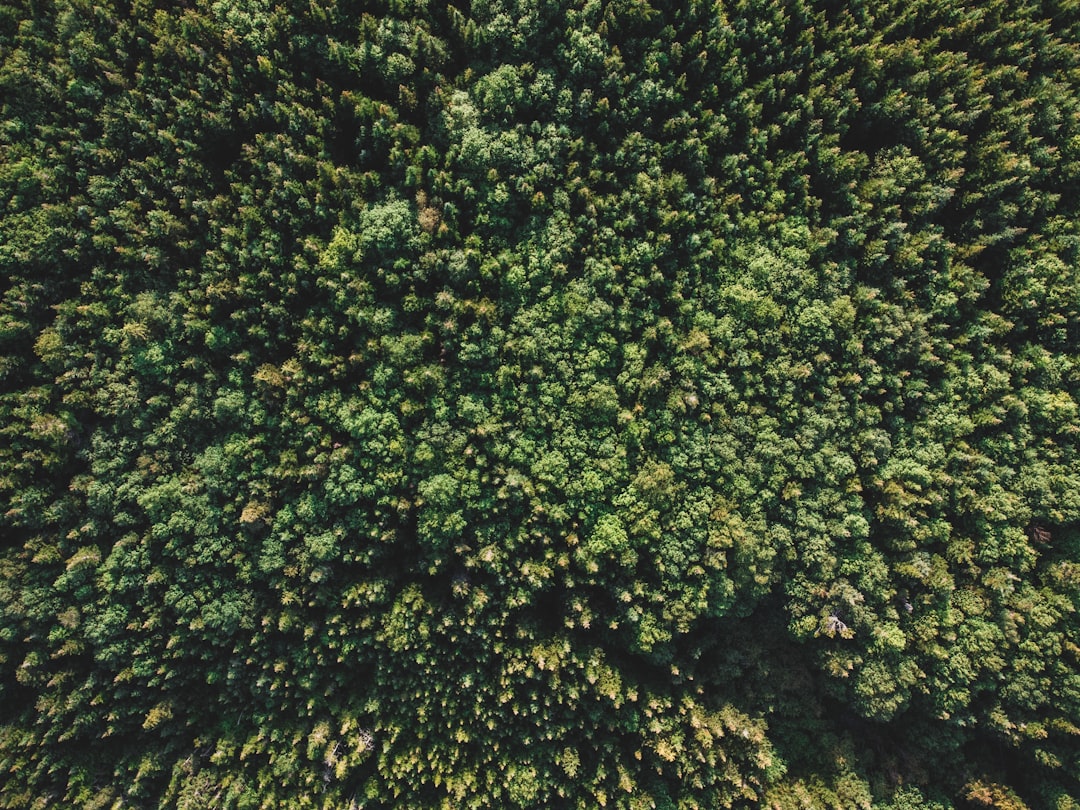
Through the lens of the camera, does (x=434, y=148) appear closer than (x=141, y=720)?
Yes

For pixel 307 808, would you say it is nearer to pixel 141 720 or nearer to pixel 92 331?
pixel 141 720

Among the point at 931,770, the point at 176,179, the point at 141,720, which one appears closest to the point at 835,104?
the point at 176,179

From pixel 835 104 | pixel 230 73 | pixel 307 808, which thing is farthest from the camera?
pixel 307 808

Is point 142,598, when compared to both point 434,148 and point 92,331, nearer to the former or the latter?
point 92,331

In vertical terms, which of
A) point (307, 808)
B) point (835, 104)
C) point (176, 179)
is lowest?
point (307, 808)

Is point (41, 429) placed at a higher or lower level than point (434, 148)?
lower

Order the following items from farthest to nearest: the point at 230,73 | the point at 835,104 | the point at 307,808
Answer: the point at 307,808, the point at 835,104, the point at 230,73
